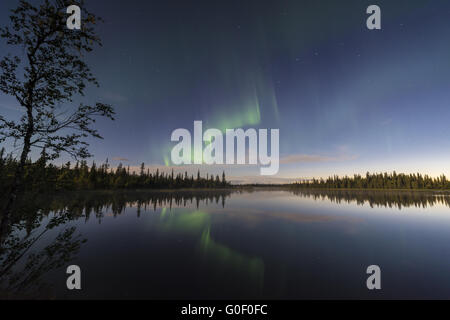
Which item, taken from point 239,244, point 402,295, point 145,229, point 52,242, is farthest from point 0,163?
Answer: point 402,295

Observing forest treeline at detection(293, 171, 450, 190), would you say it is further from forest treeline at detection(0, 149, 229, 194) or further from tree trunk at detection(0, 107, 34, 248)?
tree trunk at detection(0, 107, 34, 248)

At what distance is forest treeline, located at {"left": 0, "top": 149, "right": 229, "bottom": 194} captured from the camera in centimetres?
895

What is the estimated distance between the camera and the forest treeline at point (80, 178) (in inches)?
352

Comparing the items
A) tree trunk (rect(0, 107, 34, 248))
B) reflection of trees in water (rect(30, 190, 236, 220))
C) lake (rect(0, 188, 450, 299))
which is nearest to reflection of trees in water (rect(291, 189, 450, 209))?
lake (rect(0, 188, 450, 299))

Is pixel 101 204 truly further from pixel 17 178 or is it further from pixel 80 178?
pixel 80 178

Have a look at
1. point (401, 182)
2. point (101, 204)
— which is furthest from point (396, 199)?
point (401, 182)

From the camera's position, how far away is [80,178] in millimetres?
89250

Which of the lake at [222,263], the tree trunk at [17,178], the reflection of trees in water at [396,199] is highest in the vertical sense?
the tree trunk at [17,178]

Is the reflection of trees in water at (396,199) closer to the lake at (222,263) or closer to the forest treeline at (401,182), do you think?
the lake at (222,263)

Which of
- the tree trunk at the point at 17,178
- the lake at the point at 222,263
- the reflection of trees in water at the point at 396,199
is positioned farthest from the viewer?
the reflection of trees in water at the point at 396,199

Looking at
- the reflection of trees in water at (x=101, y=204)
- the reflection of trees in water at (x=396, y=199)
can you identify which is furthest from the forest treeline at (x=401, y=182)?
the reflection of trees in water at (x=101, y=204)

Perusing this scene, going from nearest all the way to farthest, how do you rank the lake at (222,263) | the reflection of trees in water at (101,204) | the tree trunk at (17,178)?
1. the tree trunk at (17,178)
2. the lake at (222,263)
3. the reflection of trees in water at (101,204)

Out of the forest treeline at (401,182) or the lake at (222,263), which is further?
the forest treeline at (401,182)
